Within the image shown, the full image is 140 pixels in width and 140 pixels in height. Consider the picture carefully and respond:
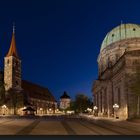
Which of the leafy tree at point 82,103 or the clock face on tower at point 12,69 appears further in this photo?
the leafy tree at point 82,103

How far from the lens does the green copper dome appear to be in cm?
11719

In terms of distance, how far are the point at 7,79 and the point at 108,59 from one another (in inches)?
1983

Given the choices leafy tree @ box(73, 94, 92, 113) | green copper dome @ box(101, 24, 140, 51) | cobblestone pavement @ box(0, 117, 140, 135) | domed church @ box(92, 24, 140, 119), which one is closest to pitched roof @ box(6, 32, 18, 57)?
leafy tree @ box(73, 94, 92, 113)

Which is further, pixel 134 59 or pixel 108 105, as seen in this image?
pixel 108 105

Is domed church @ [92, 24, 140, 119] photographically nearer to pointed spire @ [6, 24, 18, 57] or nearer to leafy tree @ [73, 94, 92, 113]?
leafy tree @ [73, 94, 92, 113]

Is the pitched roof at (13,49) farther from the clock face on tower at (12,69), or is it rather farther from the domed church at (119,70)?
the domed church at (119,70)

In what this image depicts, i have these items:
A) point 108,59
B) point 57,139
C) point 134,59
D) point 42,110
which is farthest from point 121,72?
point 42,110

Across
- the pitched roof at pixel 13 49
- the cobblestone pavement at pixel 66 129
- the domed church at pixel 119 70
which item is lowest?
the cobblestone pavement at pixel 66 129

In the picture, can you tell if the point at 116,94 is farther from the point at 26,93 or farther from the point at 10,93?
the point at 26,93

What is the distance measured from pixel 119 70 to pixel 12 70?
76.9m

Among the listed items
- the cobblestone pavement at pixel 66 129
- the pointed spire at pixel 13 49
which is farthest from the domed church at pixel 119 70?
the pointed spire at pixel 13 49

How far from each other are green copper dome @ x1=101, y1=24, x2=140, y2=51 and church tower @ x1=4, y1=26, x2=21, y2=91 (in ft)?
144

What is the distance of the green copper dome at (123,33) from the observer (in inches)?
4614

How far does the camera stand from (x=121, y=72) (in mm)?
75438
